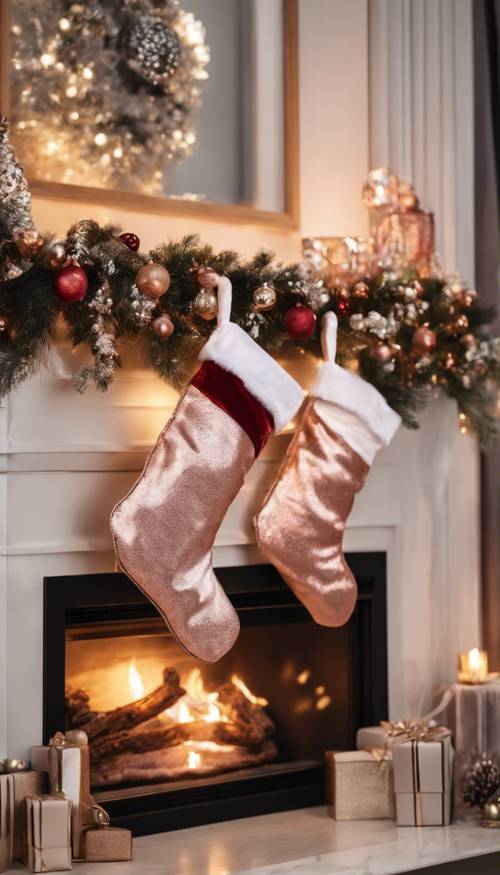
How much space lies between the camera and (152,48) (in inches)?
100

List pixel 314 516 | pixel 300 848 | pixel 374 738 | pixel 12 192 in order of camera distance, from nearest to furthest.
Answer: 1. pixel 12 192
2. pixel 300 848
3. pixel 314 516
4. pixel 374 738

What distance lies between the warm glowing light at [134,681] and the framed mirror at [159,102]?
102 cm

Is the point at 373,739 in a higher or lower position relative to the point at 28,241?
lower

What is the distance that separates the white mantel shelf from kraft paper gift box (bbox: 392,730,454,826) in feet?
0.09

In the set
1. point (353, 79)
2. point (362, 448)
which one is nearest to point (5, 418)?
point (362, 448)

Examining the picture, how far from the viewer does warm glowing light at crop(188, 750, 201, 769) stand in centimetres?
255

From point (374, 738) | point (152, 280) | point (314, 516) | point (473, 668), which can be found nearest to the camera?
point (152, 280)

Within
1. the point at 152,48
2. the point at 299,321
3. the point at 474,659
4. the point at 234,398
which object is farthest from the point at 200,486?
the point at 152,48

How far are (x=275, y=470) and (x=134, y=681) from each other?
1.89 feet

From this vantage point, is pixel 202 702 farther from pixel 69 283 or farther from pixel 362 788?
pixel 69 283

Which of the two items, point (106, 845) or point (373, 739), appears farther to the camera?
point (373, 739)

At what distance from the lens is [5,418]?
2160 millimetres

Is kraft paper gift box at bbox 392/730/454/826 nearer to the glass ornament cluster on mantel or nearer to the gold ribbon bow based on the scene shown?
the gold ribbon bow

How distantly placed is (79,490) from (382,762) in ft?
2.94
